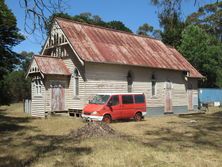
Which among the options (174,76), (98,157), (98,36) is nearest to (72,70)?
(98,36)

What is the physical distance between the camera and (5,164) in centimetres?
1039

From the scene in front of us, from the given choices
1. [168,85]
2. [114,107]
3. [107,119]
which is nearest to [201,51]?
[168,85]

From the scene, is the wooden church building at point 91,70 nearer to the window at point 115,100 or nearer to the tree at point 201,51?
the window at point 115,100

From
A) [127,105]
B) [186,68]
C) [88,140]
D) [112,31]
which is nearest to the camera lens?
[88,140]

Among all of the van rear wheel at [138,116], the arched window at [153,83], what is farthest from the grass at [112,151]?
the arched window at [153,83]

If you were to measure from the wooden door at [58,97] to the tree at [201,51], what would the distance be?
1282 inches

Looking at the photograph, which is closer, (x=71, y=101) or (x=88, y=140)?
(x=88, y=140)

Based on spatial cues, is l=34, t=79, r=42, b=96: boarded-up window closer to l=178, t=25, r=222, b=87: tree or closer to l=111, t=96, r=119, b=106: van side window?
l=111, t=96, r=119, b=106: van side window

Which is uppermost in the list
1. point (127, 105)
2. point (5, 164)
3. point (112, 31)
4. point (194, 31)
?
point (194, 31)

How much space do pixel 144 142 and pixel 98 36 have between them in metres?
17.0

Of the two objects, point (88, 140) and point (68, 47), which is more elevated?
point (68, 47)

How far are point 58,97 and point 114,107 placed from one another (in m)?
5.86

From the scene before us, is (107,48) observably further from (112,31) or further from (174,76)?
(174,76)

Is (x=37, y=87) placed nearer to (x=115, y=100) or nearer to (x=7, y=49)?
(x=7, y=49)
